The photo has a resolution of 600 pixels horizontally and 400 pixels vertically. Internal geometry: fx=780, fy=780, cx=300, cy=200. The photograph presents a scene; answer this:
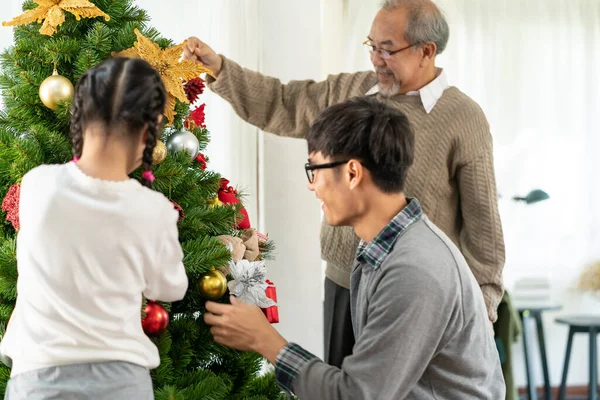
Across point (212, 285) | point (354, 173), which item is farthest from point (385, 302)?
point (212, 285)

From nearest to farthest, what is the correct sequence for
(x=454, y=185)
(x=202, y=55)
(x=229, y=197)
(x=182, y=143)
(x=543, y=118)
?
(x=182, y=143) → (x=229, y=197) → (x=202, y=55) → (x=454, y=185) → (x=543, y=118)

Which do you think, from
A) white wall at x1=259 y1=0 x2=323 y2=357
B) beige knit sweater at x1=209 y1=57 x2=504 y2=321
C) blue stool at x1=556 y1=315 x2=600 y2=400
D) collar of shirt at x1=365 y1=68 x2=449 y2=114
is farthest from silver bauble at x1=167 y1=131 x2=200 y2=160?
blue stool at x1=556 y1=315 x2=600 y2=400

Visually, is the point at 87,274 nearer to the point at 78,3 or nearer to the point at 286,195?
the point at 78,3

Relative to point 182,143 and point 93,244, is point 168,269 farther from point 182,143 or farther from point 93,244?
point 182,143

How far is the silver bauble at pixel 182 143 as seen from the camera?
1558mm

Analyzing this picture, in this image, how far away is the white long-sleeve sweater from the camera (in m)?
1.04

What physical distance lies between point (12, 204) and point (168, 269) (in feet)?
1.26

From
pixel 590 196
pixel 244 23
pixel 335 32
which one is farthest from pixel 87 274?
pixel 590 196

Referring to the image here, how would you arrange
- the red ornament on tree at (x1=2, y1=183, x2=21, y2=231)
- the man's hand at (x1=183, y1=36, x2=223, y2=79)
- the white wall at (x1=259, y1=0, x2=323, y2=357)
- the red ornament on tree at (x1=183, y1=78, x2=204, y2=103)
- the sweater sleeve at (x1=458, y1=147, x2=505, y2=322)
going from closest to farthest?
the red ornament on tree at (x1=2, y1=183, x2=21, y2=231), the red ornament on tree at (x1=183, y1=78, x2=204, y2=103), the man's hand at (x1=183, y1=36, x2=223, y2=79), the sweater sleeve at (x1=458, y1=147, x2=505, y2=322), the white wall at (x1=259, y1=0, x2=323, y2=357)

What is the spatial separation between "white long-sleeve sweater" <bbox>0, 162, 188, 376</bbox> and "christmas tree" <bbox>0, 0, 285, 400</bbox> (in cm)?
27

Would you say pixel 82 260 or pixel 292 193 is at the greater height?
pixel 82 260

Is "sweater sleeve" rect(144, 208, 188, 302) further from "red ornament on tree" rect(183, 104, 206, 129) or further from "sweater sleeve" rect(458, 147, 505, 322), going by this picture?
"sweater sleeve" rect(458, 147, 505, 322)

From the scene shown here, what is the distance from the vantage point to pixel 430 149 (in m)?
2.17

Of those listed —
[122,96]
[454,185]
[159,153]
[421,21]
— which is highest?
[421,21]
